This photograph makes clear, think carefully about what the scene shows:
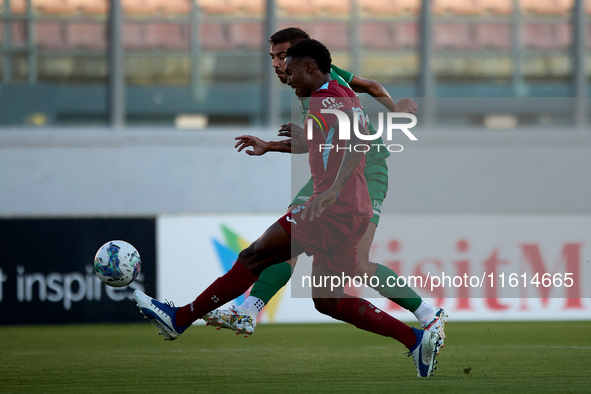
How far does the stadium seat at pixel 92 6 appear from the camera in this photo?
1210cm

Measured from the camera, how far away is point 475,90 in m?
12.8

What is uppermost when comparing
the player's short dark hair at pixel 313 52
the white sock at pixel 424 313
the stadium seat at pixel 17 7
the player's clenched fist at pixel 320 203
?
the stadium seat at pixel 17 7

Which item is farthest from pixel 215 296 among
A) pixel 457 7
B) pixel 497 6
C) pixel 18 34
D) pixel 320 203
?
pixel 497 6

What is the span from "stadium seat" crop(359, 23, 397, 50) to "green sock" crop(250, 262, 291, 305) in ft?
27.4

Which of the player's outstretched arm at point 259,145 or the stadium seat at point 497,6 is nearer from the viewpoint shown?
the player's outstretched arm at point 259,145

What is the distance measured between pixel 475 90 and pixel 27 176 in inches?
254

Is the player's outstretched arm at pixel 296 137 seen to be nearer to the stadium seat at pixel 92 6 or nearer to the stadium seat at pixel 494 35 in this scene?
the stadium seat at pixel 92 6

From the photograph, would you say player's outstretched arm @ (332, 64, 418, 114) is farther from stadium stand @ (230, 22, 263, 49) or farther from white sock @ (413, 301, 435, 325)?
stadium stand @ (230, 22, 263, 49)

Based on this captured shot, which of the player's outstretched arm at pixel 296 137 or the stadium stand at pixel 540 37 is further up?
the stadium stand at pixel 540 37


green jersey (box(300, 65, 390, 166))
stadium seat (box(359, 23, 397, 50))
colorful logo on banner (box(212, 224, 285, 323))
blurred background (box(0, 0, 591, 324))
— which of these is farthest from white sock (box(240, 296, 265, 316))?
stadium seat (box(359, 23, 397, 50))

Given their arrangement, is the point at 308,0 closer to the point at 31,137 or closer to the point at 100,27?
the point at 100,27

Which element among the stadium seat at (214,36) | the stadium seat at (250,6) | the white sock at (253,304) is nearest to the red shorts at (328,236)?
the white sock at (253,304)

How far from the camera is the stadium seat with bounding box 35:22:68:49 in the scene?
12.3 metres

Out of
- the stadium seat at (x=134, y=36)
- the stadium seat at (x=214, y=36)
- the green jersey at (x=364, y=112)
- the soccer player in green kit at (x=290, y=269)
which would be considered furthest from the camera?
the stadium seat at (x=214, y=36)
